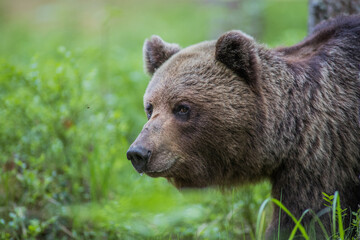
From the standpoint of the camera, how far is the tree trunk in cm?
532

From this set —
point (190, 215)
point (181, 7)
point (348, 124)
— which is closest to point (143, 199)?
point (190, 215)

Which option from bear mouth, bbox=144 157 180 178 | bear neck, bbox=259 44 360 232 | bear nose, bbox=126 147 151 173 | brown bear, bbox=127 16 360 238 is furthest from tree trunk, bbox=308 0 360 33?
bear nose, bbox=126 147 151 173

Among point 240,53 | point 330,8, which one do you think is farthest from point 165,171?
point 330,8

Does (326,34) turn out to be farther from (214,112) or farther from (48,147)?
(48,147)

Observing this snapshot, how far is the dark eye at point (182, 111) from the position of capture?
421 cm

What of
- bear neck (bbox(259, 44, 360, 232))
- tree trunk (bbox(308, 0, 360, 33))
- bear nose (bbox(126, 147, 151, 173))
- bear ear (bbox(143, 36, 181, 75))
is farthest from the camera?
tree trunk (bbox(308, 0, 360, 33))

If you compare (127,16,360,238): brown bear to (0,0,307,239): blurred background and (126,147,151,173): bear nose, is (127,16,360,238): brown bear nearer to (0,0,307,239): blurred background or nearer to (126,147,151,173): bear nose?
(126,147,151,173): bear nose

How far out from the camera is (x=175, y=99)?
4223mm

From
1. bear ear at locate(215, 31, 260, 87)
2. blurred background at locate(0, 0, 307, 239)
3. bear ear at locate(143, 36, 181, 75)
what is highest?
bear ear at locate(143, 36, 181, 75)

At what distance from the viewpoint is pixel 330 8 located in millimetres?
5410

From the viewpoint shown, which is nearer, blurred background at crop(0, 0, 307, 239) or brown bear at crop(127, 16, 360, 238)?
brown bear at crop(127, 16, 360, 238)

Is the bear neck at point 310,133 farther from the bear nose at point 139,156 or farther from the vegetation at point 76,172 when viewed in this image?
the bear nose at point 139,156

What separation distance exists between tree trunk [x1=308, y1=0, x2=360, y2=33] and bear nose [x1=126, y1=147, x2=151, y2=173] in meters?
3.08

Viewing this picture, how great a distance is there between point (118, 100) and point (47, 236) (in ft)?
9.95
